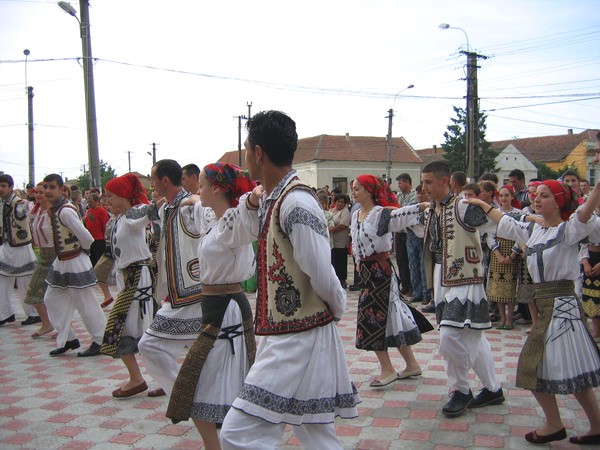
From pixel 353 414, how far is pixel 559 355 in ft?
6.29

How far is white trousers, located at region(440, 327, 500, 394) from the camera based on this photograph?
4.74m

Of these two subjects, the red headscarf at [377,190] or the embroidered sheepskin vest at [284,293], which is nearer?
the embroidered sheepskin vest at [284,293]

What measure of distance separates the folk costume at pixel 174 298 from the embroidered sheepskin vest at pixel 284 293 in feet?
5.02

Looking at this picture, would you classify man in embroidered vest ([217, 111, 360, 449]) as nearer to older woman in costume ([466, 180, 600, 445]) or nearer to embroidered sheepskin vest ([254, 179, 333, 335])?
embroidered sheepskin vest ([254, 179, 333, 335])

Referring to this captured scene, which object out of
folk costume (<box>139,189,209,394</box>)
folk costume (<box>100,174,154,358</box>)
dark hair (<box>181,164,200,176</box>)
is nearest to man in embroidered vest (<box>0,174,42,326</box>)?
folk costume (<box>100,174,154,358</box>)

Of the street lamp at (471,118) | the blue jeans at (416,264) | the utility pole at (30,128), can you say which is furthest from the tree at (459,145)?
the blue jeans at (416,264)

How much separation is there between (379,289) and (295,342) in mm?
3126

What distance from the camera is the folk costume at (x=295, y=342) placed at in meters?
2.62

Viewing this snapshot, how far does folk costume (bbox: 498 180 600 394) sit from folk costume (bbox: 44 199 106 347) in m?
5.03

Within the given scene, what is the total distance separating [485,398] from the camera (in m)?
4.93

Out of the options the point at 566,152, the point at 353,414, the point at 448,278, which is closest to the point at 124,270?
the point at 448,278

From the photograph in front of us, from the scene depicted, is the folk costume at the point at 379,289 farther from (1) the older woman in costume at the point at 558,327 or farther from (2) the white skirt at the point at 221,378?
(2) the white skirt at the point at 221,378

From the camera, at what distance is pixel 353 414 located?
9.12 feet

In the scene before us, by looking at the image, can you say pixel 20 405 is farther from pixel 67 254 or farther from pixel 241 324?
pixel 241 324
